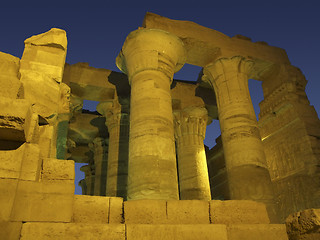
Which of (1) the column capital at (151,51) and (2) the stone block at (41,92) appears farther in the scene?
(1) the column capital at (151,51)

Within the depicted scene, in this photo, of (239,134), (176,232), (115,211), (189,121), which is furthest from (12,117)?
(189,121)

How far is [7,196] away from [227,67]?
8.60 metres

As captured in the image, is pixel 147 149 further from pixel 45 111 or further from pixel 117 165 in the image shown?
pixel 117 165

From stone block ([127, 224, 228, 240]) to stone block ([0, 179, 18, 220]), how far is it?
145 cm

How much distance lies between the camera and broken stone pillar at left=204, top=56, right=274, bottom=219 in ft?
25.8

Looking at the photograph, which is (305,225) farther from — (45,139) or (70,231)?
(45,139)

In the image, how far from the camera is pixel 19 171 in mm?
3514

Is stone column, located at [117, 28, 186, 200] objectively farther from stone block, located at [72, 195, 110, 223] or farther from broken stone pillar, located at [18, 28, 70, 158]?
stone block, located at [72, 195, 110, 223]

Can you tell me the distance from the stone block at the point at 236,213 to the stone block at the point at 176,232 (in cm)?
39

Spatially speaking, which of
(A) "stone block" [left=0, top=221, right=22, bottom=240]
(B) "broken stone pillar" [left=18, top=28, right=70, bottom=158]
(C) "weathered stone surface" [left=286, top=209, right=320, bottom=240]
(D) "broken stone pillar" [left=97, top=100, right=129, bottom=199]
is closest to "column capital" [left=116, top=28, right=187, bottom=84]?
(D) "broken stone pillar" [left=97, top=100, right=129, bottom=199]

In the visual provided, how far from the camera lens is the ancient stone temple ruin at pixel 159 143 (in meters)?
3.56

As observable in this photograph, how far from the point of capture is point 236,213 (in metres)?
4.39

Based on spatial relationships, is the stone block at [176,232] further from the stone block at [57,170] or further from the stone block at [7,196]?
the stone block at [7,196]

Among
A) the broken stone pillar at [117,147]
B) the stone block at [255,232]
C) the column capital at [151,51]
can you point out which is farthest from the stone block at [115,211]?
the broken stone pillar at [117,147]
